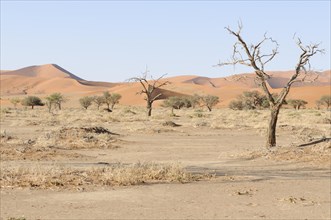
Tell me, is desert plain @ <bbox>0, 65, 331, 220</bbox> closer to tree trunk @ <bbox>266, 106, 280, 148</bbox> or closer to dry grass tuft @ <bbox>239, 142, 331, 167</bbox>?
dry grass tuft @ <bbox>239, 142, 331, 167</bbox>

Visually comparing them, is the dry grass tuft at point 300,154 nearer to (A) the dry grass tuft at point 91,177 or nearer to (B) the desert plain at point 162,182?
(B) the desert plain at point 162,182

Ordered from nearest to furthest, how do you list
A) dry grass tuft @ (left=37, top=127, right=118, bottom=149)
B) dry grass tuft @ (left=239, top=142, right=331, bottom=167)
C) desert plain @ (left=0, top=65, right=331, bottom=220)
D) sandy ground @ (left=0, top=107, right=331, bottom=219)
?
sandy ground @ (left=0, top=107, right=331, bottom=219) < desert plain @ (left=0, top=65, right=331, bottom=220) < dry grass tuft @ (left=239, top=142, right=331, bottom=167) < dry grass tuft @ (left=37, top=127, right=118, bottom=149)

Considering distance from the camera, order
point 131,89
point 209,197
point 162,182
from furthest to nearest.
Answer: point 131,89 → point 162,182 → point 209,197

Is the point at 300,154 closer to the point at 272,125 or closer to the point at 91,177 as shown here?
the point at 272,125

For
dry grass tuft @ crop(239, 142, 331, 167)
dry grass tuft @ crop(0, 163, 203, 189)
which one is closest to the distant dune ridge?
dry grass tuft @ crop(239, 142, 331, 167)

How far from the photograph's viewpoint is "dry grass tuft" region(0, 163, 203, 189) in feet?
43.1

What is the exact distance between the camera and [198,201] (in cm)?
1167

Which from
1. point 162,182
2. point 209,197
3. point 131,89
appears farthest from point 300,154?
point 131,89

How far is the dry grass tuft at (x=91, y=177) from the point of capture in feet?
43.1

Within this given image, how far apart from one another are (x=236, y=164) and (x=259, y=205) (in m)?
7.34

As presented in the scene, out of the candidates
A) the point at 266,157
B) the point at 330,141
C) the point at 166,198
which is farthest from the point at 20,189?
the point at 330,141

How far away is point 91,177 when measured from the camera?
1407 centimetres

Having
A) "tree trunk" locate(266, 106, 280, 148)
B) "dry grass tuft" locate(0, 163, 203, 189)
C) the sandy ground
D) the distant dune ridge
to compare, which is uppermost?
the distant dune ridge

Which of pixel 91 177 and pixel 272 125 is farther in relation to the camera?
pixel 272 125
